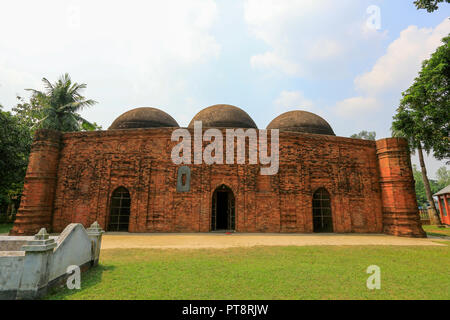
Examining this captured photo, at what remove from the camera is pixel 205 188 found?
34.1 ft

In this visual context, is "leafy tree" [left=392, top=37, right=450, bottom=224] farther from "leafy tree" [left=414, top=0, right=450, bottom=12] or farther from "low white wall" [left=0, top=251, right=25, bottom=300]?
"low white wall" [left=0, top=251, right=25, bottom=300]

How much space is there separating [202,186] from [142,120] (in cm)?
653

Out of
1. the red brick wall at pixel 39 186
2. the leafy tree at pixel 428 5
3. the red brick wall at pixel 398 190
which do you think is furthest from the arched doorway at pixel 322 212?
the red brick wall at pixel 39 186

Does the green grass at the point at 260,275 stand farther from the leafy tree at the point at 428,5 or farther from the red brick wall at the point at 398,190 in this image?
the leafy tree at the point at 428,5

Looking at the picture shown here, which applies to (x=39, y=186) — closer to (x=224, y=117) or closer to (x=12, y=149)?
(x=12, y=149)

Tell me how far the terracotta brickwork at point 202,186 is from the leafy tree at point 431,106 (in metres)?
1.64

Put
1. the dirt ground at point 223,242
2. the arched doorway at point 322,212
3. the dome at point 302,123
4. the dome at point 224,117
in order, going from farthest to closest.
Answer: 1. the dome at point 302,123
2. the dome at point 224,117
3. the arched doorway at point 322,212
4. the dirt ground at point 223,242

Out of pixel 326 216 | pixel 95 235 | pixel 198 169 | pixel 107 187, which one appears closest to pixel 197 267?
pixel 95 235

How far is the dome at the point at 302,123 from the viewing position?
45.5ft

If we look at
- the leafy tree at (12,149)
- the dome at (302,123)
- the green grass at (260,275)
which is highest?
the dome at (302,123)

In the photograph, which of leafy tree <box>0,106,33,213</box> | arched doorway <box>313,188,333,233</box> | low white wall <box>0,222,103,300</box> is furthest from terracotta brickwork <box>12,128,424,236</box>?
low white wall <box>0,222,103,300</box>

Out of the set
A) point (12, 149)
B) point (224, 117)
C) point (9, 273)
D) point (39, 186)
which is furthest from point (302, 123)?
point (12, 149)

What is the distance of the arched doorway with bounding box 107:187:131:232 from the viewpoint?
10445 millimetres

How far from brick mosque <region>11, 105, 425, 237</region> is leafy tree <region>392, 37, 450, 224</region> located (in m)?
1.61
